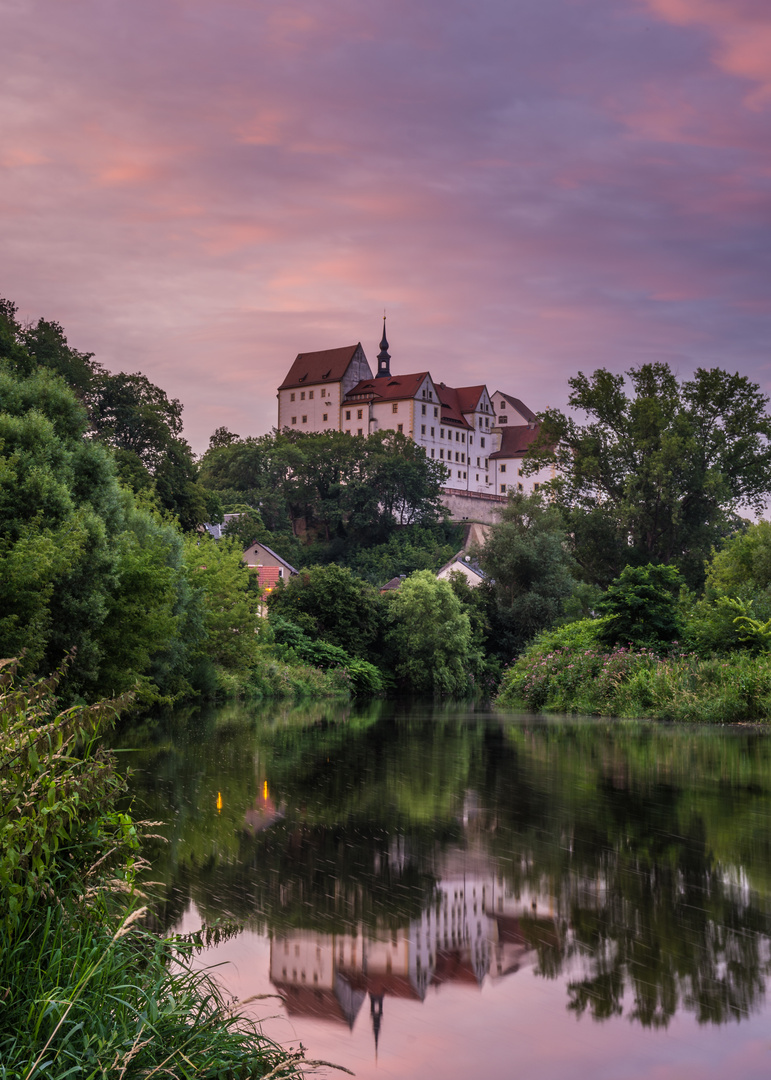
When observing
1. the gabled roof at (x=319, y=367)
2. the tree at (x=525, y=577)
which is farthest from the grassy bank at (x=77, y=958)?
the gabled roof at (x=319, y=367)

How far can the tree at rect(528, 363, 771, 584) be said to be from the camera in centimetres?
5400

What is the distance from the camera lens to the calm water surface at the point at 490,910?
5.16 m

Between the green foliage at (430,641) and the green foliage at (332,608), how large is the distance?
59.1 inches

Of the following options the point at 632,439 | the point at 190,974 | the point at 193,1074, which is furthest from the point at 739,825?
the point at 632,439

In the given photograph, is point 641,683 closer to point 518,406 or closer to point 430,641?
point 430,641

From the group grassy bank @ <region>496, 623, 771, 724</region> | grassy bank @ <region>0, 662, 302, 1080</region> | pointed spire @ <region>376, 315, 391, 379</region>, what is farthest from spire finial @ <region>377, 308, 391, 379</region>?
grassy bank @ <region>0, 662, 302, 1080</region>

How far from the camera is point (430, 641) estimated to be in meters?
63.6

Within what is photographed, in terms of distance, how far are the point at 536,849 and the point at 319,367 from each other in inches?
5093

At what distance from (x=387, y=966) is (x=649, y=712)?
2254 centimetres

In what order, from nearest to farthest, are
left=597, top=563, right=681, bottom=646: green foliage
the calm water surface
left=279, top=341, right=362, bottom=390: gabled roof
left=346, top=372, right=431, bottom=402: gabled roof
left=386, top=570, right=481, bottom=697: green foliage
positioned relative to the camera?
the calm water surface → left=597, top=563, right=681, bottom=646: green foliage → left=386, top=570, right=481, bottom=697: green foliage → left=346, top=372, right=431, bottom=402: gabled roof → left=279, top=341, right=362, bottom=390: gabled roof

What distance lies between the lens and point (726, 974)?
19.6ft

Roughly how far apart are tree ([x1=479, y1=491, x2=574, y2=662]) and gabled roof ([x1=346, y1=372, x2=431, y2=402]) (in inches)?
2285

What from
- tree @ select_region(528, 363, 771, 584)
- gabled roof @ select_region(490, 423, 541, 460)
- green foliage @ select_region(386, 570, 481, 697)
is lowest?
green foliage @ select_region(386, 570, 481, 697)

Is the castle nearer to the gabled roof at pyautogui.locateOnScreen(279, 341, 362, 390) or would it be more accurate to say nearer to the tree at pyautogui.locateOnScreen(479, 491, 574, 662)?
the gabled roof at pyautogui.locateOnScreen(279, 341, 362, 390)
